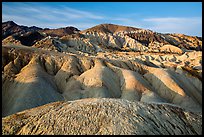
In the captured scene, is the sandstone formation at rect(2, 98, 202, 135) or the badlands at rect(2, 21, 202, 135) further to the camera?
the badlands at rect(2, 21, 202, 135)

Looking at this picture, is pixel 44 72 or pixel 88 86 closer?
pixel 88 86

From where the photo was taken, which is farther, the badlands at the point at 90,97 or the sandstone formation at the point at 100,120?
the badlands at the point at 90,97

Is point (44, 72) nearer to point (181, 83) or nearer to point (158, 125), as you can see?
point (181, 83)

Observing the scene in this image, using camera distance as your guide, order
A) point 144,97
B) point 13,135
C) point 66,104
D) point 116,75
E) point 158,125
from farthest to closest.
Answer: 1. point 116,75
2. point 144,97
3. point 66,104
4. point 158,125
5. point 13,135

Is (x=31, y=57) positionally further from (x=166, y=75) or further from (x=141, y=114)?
(x=141, y=114)

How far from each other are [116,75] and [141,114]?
34.5 meters

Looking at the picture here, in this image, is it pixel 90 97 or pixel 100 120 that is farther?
pixel 90 97

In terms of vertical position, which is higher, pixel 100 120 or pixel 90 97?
pixel 100 120

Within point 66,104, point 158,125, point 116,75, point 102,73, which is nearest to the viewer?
point 158,125

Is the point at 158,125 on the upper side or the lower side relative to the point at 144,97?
upper

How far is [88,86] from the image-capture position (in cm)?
4403

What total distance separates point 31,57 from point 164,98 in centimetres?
2424

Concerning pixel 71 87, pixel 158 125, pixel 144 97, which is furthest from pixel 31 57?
pixel 158 125

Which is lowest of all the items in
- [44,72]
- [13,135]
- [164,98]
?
[164,98]
